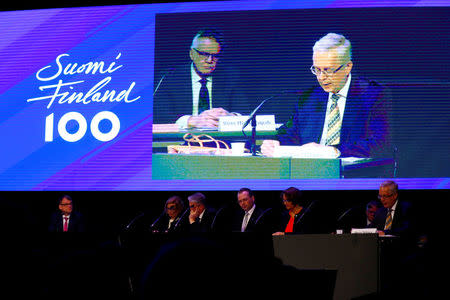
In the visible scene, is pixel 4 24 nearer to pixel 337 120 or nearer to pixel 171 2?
pixel 171 2

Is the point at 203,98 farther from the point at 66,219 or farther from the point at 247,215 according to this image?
the point at 66,219

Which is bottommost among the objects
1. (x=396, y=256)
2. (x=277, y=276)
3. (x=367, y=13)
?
(x=396, y=256)

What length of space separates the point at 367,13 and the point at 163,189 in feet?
9.73

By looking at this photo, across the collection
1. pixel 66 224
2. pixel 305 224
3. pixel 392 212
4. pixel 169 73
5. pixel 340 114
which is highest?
pixel 169 73

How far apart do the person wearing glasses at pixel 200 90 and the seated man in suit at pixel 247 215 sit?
41.2 inches

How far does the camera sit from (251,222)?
5.62 m

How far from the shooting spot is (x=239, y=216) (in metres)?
5.88

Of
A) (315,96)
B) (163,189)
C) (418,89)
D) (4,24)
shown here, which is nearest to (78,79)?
(4,24)

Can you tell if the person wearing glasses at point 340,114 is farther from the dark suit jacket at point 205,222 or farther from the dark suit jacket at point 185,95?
the dark suit jacket at point 205,222

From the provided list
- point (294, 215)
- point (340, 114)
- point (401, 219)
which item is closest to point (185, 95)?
point (340, 114)

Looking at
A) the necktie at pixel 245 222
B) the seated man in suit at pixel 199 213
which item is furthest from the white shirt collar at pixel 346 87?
the seated man in suit at pixel 199 213

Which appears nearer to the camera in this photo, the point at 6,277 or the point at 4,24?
the point at 6,277

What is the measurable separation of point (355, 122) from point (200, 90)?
1.74 m

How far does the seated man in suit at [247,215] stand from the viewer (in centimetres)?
547
